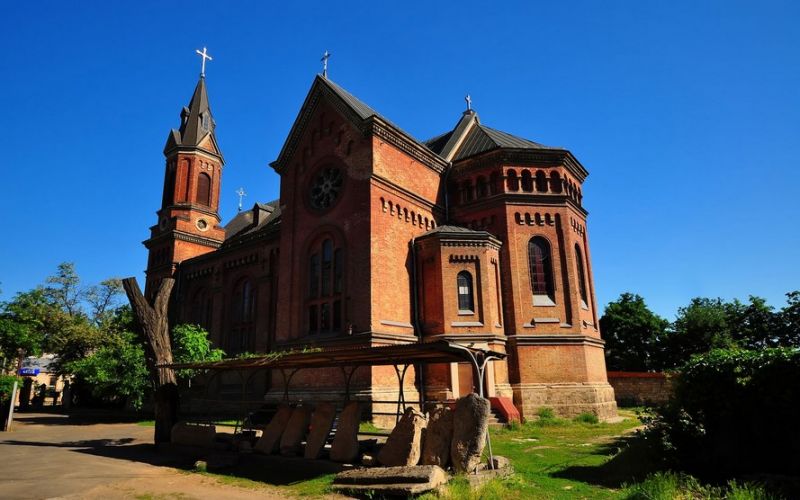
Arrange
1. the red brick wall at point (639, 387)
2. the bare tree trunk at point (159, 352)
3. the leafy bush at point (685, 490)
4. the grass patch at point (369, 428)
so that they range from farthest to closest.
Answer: the red brick wall at point (639, 387)
the grass patch at point (369, 428)
the bare tree trunk at point (159, 352)
the leafy bush at point (685, 490)

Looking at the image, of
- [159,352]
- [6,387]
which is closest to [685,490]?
[159,352]

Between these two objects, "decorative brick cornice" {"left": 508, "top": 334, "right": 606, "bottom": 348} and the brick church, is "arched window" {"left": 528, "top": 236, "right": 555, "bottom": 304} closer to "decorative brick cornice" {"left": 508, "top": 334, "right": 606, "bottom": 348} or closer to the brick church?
the brick church

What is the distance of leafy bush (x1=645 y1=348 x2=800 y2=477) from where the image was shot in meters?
8.83

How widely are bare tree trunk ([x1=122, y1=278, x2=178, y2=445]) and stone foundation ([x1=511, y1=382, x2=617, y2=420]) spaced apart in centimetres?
1353

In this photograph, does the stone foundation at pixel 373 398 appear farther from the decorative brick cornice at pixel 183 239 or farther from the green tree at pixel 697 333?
the green tree at pixel 697 333

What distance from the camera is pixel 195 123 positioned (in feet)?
125

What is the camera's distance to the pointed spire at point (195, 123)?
3741cm

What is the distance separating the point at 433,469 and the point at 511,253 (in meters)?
15.4

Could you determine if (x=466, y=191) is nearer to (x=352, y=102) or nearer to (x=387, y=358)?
(x=352, y=102)

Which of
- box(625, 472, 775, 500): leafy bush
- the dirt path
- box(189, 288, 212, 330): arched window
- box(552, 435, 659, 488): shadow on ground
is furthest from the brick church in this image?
box(625, 472, 775, 500): leafy bush

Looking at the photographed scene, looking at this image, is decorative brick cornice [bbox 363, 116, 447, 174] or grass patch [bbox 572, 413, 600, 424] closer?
grass patch [bbox 572, 413, 600, 424]

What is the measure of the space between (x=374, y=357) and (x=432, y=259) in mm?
10240

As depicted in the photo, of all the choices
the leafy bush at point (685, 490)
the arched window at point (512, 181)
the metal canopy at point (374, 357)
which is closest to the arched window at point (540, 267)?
the arched window at point (512, 181)

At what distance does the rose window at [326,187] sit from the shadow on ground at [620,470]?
16453 mm
